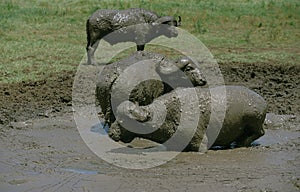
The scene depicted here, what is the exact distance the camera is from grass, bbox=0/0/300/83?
513 inches

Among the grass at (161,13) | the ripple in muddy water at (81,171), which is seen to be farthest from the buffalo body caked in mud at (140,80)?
the grass at (161,13)

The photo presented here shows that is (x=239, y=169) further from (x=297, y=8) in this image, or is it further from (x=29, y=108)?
(x=297, y=8)

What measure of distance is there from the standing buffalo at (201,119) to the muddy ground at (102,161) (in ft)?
0.61

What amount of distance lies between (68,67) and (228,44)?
4200mm

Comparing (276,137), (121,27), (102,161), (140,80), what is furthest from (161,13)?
(102,161)

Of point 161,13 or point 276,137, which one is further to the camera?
point 161,13

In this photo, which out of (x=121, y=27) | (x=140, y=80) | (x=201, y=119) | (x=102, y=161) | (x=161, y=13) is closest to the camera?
(x=102, y=161)

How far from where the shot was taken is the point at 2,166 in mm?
6863

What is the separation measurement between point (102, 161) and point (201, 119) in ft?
3.92

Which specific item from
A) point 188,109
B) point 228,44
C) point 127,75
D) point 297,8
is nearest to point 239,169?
point 188,109

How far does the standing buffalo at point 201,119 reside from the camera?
7.20 metres

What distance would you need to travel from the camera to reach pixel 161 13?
62.6ft

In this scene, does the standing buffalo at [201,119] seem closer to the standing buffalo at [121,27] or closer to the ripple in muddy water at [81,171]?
the ripple in muddy water at [81,171]

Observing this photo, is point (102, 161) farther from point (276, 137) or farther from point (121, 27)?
point (121, 27)
